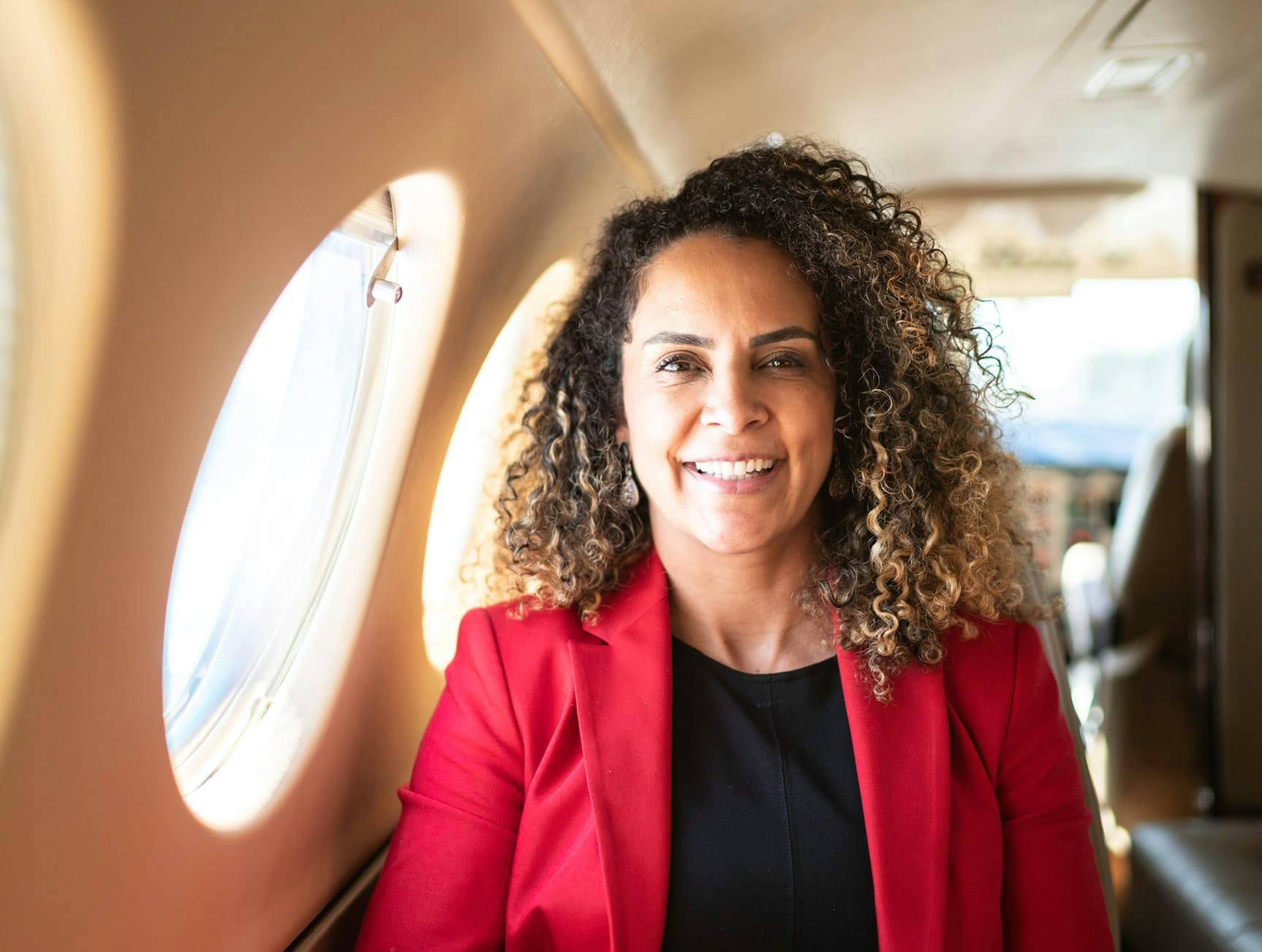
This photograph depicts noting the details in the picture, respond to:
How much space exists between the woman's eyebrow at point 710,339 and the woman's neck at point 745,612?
1.04 feet

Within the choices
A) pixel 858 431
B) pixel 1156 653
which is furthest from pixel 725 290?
pixel 1156 653

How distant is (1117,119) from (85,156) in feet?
8.60

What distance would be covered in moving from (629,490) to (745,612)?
301mm

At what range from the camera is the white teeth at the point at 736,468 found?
1638 mm

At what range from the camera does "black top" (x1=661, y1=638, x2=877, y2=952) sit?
1545 millimetres

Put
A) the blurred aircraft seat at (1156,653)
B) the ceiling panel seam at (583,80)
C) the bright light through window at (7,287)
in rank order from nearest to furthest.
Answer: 1. the bright light through window at (7,287)
2. the ceiling panel seam at (583,80)
3. the blurred aircraft seat at (1156,653)

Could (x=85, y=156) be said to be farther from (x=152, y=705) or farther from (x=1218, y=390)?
(x=1218, y=390)

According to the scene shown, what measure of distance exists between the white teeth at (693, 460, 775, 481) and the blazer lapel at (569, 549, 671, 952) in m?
0.23

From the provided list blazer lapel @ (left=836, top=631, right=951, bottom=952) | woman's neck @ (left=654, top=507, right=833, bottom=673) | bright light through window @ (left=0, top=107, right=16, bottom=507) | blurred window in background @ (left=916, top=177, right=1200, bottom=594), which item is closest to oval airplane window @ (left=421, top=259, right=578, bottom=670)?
woman's neck @ (left=654, top=507, right=833, bottom=673)

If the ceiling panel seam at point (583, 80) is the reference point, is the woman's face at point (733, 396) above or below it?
below

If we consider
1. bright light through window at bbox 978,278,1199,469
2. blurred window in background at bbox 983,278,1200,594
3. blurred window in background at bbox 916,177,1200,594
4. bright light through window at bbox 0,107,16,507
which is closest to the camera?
bright light through window at bbox 0,107,16,507

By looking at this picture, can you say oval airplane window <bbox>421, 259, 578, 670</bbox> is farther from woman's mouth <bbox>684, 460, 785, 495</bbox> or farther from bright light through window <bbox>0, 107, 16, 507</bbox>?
bright light through window <bbox>0, 107, 16, 507</bbox>

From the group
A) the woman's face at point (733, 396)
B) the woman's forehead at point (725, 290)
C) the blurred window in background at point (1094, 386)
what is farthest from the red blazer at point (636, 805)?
the blurred window in background at point (1094, 386)

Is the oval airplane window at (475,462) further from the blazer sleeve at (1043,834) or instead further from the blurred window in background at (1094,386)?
the blurred window in background at (1094,386)
